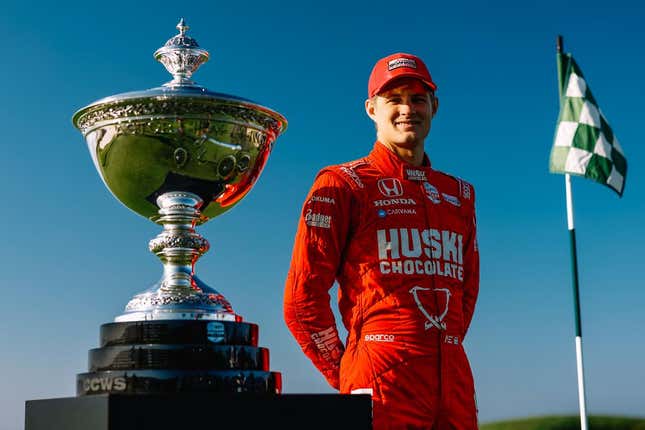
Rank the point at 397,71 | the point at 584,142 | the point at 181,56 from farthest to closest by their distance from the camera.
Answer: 1. the point at 584,142
2. the point at 397,71
3. the point at 181,56

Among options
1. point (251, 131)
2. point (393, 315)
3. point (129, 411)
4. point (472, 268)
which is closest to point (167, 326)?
point (129, 411)

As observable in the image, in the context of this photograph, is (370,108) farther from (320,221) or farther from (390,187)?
(320,221)

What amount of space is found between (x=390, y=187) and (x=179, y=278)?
733 mm

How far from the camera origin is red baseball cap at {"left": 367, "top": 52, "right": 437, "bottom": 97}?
8.14 ft

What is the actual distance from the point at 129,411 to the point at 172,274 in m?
0.46

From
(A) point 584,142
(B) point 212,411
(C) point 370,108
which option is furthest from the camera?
(A) point 584,142

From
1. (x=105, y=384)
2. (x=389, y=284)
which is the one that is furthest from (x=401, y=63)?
(x=105, y=384)

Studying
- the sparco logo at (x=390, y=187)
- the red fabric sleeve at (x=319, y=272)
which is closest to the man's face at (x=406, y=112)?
the sparco logo at (x=390, y=187)

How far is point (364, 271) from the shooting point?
2.41 metres

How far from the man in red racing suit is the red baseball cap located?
1 centimetres

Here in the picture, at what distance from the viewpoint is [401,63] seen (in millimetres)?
2500

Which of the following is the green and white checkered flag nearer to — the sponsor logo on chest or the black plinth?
the sponsor logo on chest

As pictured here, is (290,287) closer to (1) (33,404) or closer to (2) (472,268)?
(2) (472,268)

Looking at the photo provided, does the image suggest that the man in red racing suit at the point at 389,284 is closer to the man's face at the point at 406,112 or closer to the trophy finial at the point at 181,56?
the man's face at the point at 406,112
